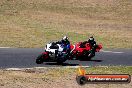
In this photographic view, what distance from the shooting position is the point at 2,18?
174ft

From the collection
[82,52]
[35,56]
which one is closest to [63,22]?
[35,56]

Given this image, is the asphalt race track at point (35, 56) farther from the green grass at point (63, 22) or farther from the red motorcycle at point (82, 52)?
the green grass at point (63, 22)

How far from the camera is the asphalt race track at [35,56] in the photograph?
85.6ft

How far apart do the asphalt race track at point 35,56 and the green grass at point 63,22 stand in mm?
3738

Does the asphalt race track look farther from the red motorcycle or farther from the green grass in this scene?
the green grass

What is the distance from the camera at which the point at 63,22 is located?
53.9 m

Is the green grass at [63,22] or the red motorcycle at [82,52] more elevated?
the red motorcycle at [82,52]

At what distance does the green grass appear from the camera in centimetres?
4126

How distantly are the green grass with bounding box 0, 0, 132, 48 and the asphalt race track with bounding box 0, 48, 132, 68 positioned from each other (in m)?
3.74

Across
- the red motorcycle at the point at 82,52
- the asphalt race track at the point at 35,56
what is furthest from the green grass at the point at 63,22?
the red motorcycle at the point at 82,52

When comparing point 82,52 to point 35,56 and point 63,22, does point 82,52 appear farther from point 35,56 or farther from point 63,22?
point 63,22

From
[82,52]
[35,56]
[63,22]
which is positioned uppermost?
[82,52]

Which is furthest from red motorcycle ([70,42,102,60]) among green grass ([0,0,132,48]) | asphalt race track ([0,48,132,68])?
green grass ([0,0,132,48])

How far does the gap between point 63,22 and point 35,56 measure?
24.4 metres
